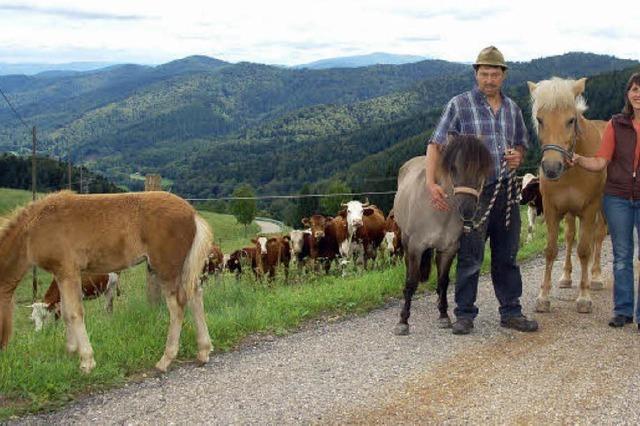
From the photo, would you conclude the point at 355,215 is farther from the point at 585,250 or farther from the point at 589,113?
the point at 589,113

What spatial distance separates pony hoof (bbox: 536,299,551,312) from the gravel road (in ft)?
1.47

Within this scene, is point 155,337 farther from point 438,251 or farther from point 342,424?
point 438,251

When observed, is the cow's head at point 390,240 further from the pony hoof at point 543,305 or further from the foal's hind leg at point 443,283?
the foal's hind leg at point 443,283

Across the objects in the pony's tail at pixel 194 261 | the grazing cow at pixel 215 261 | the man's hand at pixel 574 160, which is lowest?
the grazing cow at pixel 215 261

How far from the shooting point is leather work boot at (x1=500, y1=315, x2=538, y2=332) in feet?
23.4

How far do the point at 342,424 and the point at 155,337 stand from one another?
268 centimetres

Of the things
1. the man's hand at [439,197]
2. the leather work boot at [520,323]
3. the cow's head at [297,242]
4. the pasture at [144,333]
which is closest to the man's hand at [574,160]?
the man's hand at [439,197]

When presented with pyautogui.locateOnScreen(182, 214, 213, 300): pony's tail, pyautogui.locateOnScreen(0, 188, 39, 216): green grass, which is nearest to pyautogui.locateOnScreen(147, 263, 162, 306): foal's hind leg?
pyautogui.locateOnScreen(182, 214, 213, 300): pony's tail

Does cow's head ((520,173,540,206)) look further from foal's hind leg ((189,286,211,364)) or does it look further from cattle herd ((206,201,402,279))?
foal's hind leg ((189,286,211,364))

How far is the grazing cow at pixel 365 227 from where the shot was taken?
13867 millimetres

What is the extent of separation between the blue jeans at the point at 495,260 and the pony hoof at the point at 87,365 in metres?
3.99

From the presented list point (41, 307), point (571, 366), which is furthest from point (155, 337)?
point (41, 307)

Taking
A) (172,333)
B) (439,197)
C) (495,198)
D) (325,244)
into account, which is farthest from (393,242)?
(172,333)

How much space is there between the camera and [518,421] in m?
4.73
